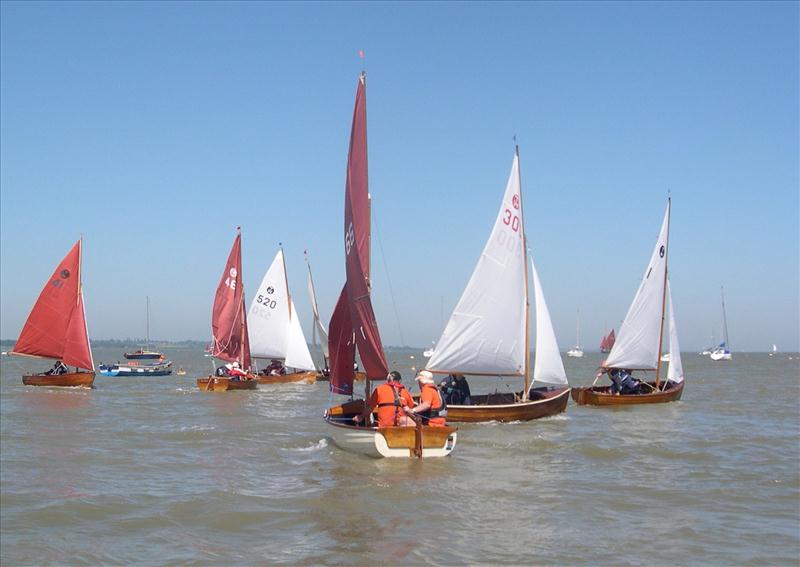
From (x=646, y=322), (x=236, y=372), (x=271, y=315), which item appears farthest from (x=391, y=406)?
(x=271, y=315)

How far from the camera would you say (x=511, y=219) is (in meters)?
24.9

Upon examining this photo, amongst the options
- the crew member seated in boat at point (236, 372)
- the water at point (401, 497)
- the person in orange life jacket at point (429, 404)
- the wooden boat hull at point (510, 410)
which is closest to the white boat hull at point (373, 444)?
the water at point (401, 497)

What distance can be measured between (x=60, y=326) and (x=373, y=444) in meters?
30.3

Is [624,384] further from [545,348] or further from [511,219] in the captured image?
[511,219]

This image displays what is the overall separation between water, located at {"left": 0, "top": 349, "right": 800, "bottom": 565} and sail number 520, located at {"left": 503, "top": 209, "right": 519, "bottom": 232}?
236 inches

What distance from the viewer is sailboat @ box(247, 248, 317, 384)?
4672 cm

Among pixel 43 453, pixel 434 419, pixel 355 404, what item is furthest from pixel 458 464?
pixel 43 453

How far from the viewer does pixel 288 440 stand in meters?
20.5

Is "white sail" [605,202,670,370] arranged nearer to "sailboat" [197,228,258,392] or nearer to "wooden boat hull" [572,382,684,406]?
"wooden boat hull" [572,382,684,406]

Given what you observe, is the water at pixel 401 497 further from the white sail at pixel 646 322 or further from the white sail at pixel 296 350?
the white sail at pixel 296 350

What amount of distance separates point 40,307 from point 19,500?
31114mm

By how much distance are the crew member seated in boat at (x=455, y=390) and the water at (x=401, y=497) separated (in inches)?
57.2

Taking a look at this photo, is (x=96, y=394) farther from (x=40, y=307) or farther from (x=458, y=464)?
(x=458, y=464)

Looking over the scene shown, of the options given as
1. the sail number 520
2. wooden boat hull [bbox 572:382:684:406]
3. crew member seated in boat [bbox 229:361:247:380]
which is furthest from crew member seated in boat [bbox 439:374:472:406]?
crew member seated in boat [bbox 229:361:247:380]
